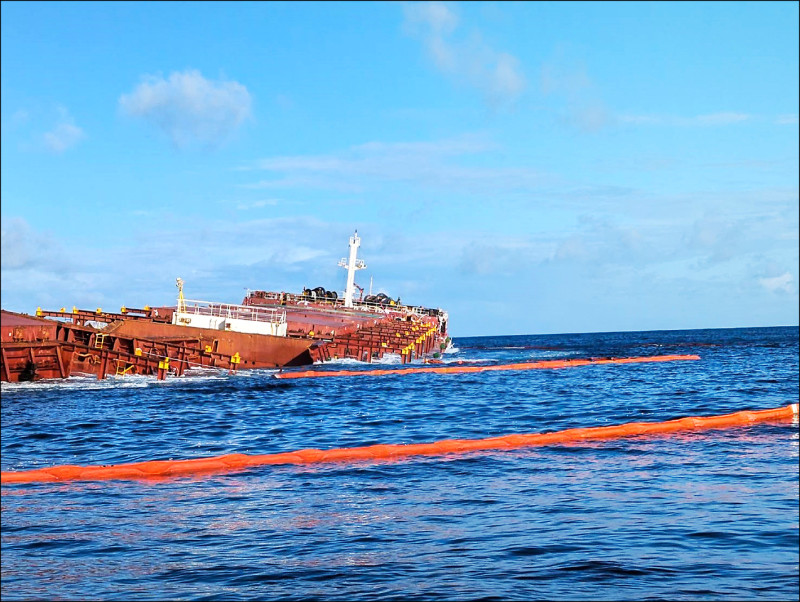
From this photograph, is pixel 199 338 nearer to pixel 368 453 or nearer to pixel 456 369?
pixel 456 369

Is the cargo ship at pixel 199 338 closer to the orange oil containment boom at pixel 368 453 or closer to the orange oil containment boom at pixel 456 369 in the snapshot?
the orange oil containment boom at pixel 456 369

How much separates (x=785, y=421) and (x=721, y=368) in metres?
25.9

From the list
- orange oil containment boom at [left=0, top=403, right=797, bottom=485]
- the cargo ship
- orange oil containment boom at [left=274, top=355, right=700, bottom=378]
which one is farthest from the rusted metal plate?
orange oil containment boom at [left=0, top=403, right=797, bottom=485]

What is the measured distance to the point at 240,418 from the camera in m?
21.7

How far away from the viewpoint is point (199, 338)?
40719 mm

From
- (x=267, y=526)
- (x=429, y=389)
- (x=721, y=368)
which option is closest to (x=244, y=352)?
(x=429, y=389)

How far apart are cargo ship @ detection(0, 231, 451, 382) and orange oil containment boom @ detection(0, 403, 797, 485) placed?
68.1 ft

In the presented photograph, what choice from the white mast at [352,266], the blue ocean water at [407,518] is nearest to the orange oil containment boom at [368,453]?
the blue ocean water at [407,518]

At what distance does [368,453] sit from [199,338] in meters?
27.9

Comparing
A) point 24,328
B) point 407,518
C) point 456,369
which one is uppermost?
point 24,328

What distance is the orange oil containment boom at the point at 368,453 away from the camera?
42.3ft

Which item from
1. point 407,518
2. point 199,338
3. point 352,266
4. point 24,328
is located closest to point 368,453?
point 407,518

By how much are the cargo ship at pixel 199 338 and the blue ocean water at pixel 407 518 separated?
1286 centimetres

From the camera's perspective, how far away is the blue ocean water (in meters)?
7.38
